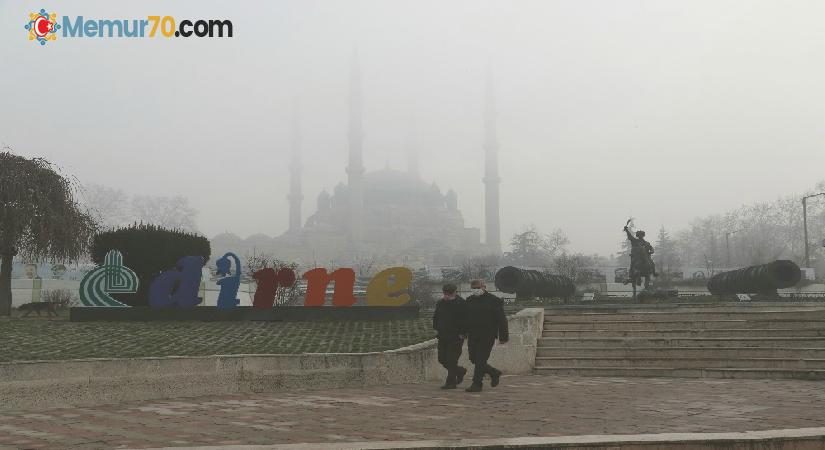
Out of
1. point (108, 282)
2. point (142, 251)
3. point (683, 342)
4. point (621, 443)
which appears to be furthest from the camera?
point (142, 251)

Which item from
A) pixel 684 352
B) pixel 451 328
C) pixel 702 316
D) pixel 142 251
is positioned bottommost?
pixel 684 352

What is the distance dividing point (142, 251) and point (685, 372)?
1723cm

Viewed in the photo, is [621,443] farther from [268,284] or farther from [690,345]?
[268,284]

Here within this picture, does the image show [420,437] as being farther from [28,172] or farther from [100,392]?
[28,172]

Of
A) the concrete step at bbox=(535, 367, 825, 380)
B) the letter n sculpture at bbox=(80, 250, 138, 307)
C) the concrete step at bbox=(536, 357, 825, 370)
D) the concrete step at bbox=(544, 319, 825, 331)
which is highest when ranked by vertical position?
the letter n sculpture at bbox=(80, 250, 138, 307)

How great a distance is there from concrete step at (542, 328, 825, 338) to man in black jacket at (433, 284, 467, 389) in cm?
487

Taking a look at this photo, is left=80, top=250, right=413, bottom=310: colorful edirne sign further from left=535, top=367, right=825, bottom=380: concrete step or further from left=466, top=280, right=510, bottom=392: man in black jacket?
left=466, top=280, right=510, bottom=392: man in black jacket

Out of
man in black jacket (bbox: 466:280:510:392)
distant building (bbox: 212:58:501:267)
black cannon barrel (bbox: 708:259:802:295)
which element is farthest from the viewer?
distant building (bbox: 212:58:501:267)

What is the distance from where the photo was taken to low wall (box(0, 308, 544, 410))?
9.80m

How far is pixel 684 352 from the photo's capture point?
13.5 m

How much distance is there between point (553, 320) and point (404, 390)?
6.25m

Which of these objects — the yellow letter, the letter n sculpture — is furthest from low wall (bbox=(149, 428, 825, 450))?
the letter n sculpture

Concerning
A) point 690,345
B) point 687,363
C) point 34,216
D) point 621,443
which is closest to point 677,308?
point 690,345

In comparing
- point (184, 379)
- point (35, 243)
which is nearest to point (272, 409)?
point (184, 379)
